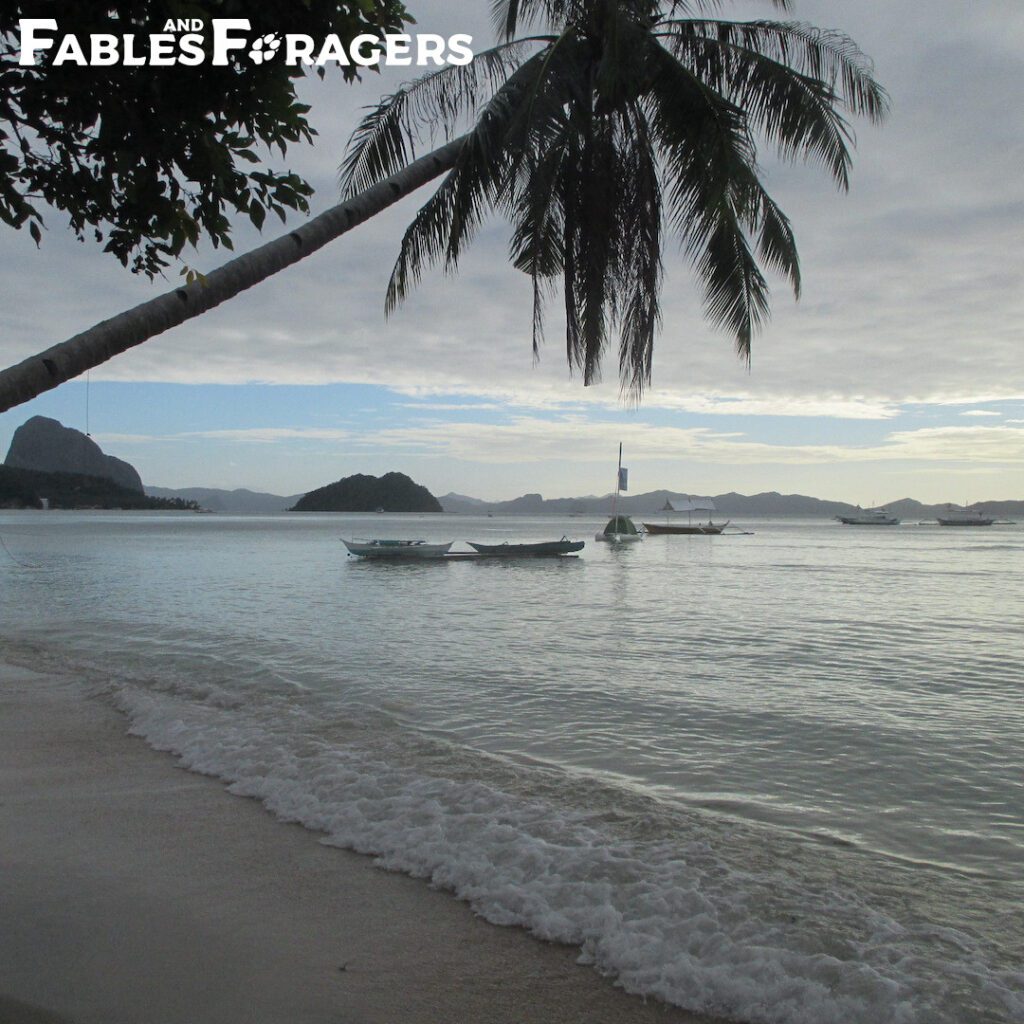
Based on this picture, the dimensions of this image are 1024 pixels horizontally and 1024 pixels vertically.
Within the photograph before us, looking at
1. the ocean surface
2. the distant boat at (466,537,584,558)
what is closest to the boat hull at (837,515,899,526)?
the distant boat at (466,537,584,558)

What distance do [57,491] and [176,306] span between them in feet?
569

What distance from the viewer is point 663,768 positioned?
21.9 feet

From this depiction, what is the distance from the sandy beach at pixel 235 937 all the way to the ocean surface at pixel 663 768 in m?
0.25

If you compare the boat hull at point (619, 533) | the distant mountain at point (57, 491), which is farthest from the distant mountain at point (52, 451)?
the boat hull at point (619, 533)

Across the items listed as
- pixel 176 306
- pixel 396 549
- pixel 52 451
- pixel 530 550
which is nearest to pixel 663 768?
pixel 176 306

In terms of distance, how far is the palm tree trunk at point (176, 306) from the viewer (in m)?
3.54

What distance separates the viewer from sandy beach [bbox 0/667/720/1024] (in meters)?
3.00

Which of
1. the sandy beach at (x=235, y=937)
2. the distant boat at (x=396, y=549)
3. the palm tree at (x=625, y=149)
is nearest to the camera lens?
the sandy beach at (x=235, y=937)

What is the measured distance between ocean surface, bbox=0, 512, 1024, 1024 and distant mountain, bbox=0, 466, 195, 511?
152 m

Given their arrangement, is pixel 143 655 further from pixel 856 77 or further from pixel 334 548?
pixel 334 548

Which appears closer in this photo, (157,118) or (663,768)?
(157,118)

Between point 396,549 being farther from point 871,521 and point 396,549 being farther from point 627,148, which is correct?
point 871,521

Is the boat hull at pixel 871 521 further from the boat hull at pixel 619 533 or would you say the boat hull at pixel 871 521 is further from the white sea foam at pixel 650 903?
the white sea foam at pixel 650 903

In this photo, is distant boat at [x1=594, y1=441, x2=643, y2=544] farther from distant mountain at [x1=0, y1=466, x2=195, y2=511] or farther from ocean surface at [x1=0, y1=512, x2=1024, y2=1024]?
distant mountain at [x1=0, y1=466, x2=195, y2=511]
